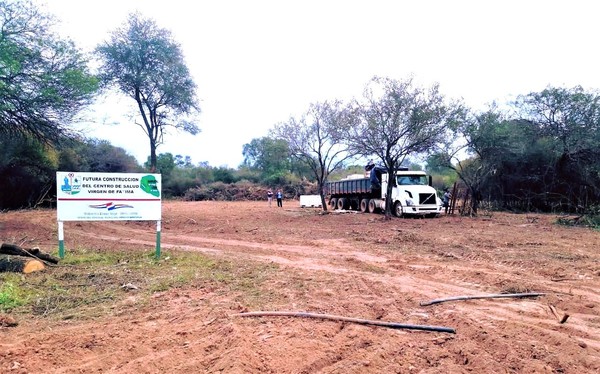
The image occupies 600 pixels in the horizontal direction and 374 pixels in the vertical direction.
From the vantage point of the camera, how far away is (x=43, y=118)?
16.7m

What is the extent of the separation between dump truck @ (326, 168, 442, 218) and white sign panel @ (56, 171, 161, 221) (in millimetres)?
17306

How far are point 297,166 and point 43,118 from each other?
2067 inches

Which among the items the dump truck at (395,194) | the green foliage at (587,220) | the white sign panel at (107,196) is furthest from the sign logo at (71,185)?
the green foliage at (587,220)

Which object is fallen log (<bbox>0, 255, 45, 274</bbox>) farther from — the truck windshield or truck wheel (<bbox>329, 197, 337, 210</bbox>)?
truck wheel (<bbox>329, 197, 337, 210</bbox>)

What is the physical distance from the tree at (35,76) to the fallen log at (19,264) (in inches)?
341

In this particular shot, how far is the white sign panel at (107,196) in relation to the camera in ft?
31.2

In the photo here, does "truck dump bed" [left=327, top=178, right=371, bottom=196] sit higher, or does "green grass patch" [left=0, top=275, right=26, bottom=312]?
"truck dump bed" [left=327, top=178, right=371, bottom=196]

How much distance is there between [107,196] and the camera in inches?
387

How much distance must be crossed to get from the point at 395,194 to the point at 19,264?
20.9 m

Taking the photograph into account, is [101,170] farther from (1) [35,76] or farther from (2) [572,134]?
(2) [572,134]

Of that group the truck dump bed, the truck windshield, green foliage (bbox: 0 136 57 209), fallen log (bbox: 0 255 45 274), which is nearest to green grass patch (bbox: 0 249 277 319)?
fallen log (bbox: 0 255 45 274)

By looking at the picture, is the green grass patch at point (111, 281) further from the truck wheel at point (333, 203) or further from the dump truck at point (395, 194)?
the truck wheel at point (333, 203)

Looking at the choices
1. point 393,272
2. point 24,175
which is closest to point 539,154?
point 393,272

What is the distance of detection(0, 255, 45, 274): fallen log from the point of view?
7520mm
